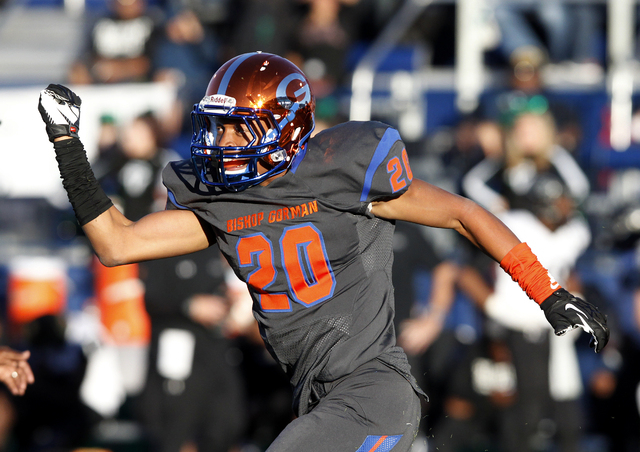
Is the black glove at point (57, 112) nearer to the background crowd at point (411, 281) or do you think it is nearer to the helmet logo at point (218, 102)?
the helmet logo at point (218, 102)

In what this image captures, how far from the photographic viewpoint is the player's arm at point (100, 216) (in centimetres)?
286

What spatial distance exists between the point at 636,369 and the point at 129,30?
5.50m

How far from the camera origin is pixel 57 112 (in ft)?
9.32

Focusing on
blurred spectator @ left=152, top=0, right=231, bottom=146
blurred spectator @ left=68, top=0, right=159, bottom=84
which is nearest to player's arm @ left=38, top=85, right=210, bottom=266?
blurred spectator @ left=152, top=0, right=231, bottom=146

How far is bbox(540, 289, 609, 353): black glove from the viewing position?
A: 9.57 feet

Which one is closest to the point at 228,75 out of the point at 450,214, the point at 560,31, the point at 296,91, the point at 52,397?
the point at 296,91

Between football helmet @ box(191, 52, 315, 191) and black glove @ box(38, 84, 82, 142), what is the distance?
433mm

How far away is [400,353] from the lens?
305cm

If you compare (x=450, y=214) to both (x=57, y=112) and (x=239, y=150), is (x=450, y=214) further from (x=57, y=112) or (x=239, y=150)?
(x=57, y=112)

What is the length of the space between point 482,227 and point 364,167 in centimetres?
50

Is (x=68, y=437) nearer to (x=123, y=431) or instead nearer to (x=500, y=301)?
(x=123, y=431)

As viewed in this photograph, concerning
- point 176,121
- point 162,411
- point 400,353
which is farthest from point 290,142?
point 176,121

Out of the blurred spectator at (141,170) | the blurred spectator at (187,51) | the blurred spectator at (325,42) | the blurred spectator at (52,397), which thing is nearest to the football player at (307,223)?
the blurred spectator at (141,170)

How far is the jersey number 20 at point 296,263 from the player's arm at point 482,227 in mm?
291
